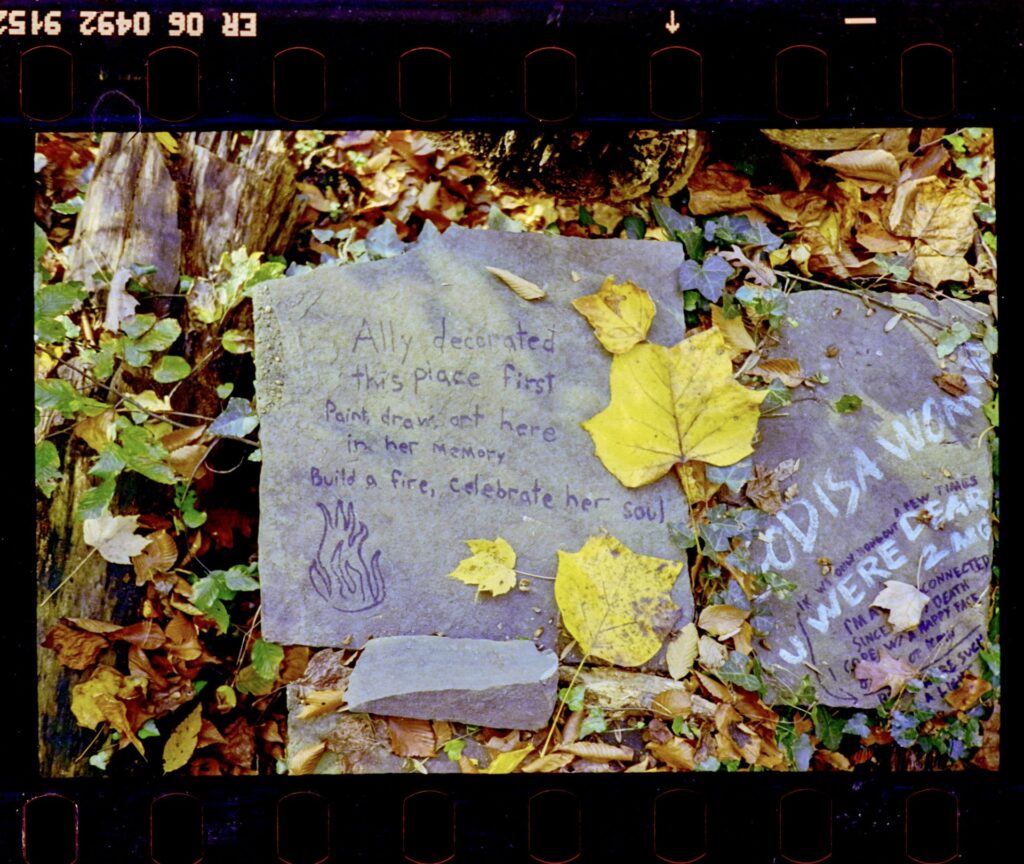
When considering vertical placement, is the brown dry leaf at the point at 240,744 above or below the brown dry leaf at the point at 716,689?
below

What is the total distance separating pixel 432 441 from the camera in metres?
2.23

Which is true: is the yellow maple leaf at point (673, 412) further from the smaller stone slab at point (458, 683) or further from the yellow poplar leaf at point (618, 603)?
the smaller stone slab at point (458, 683)

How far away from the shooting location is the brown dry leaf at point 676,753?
2.19 meters

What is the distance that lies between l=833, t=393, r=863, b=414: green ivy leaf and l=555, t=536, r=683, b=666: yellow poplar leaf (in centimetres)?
A: 67

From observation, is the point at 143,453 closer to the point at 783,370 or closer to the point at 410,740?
the point at 410,740

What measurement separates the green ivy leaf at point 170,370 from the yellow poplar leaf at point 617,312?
3.66 feet

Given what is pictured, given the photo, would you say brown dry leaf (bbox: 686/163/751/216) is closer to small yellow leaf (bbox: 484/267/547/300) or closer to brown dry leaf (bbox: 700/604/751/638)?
small yellow leaf (bbox: 484/267/547/300)

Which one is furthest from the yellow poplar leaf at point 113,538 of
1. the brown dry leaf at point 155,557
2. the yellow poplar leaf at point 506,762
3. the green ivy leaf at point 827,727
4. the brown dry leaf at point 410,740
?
the green ivy leaf at point 827,727

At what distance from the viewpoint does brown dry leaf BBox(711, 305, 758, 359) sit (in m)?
2.22

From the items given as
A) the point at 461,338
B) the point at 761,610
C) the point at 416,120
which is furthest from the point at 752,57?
the point at 761,610

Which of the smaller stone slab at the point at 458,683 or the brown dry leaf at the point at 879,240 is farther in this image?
the brown dry leaf at the point at 879,240

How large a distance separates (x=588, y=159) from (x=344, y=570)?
4.45 ft

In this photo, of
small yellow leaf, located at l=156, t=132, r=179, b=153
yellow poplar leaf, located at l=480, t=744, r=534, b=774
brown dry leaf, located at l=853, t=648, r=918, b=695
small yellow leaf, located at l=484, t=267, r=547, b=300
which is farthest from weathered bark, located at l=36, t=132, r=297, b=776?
brown dry leaf, located at l=853, t=648, r=918, b=695

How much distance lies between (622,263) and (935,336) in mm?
940
